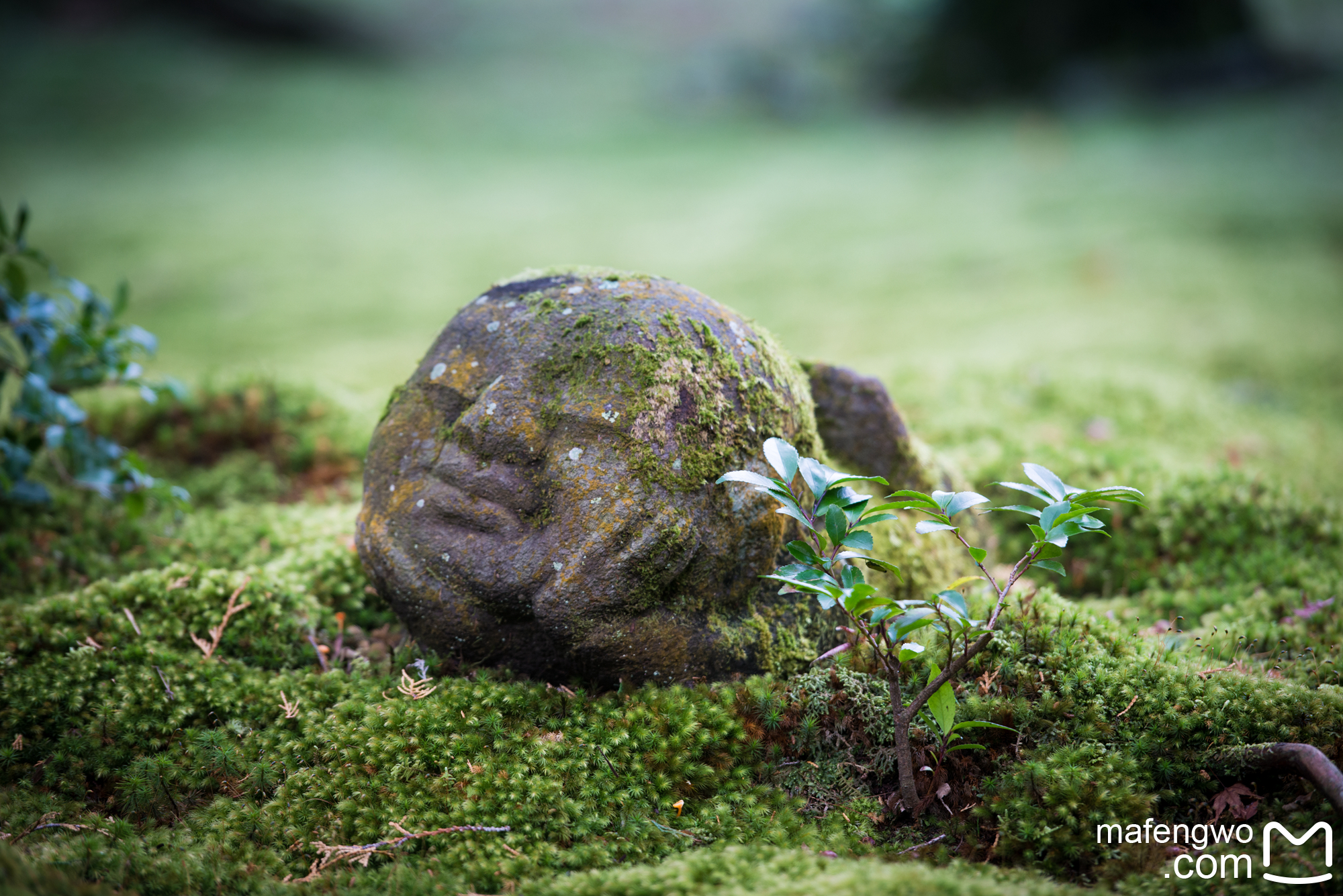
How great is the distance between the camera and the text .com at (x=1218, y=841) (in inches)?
94.6

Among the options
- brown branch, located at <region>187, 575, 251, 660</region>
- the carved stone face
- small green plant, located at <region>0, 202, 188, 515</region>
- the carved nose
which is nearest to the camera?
the carved stone face

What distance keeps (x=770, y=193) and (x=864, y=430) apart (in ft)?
48.1

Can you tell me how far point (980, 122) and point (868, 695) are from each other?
22.4 metres

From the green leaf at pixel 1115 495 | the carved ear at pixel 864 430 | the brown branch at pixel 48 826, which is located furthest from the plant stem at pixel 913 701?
the brown branch at pixel 48 826

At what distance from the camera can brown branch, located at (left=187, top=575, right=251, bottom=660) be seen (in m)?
3.44

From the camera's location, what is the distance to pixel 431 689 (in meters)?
3.05

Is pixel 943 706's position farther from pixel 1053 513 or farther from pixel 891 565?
pixel 1053 513

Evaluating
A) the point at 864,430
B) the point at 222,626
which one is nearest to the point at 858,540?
the point at 864,430

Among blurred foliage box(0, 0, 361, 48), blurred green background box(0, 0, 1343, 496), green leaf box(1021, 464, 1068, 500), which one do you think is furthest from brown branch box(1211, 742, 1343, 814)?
blurred foliage box(0, 0, 361, 48)

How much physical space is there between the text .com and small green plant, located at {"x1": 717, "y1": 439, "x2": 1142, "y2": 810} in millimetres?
615

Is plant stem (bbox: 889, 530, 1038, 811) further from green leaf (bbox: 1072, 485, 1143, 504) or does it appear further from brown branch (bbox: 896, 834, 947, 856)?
green leaf (bbox: 1072, 485, 1143, 504)

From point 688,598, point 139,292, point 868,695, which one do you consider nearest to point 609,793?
point 688,598

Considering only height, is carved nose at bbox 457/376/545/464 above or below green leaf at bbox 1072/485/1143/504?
below

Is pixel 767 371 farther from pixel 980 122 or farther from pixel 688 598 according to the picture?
pixel 980 122
